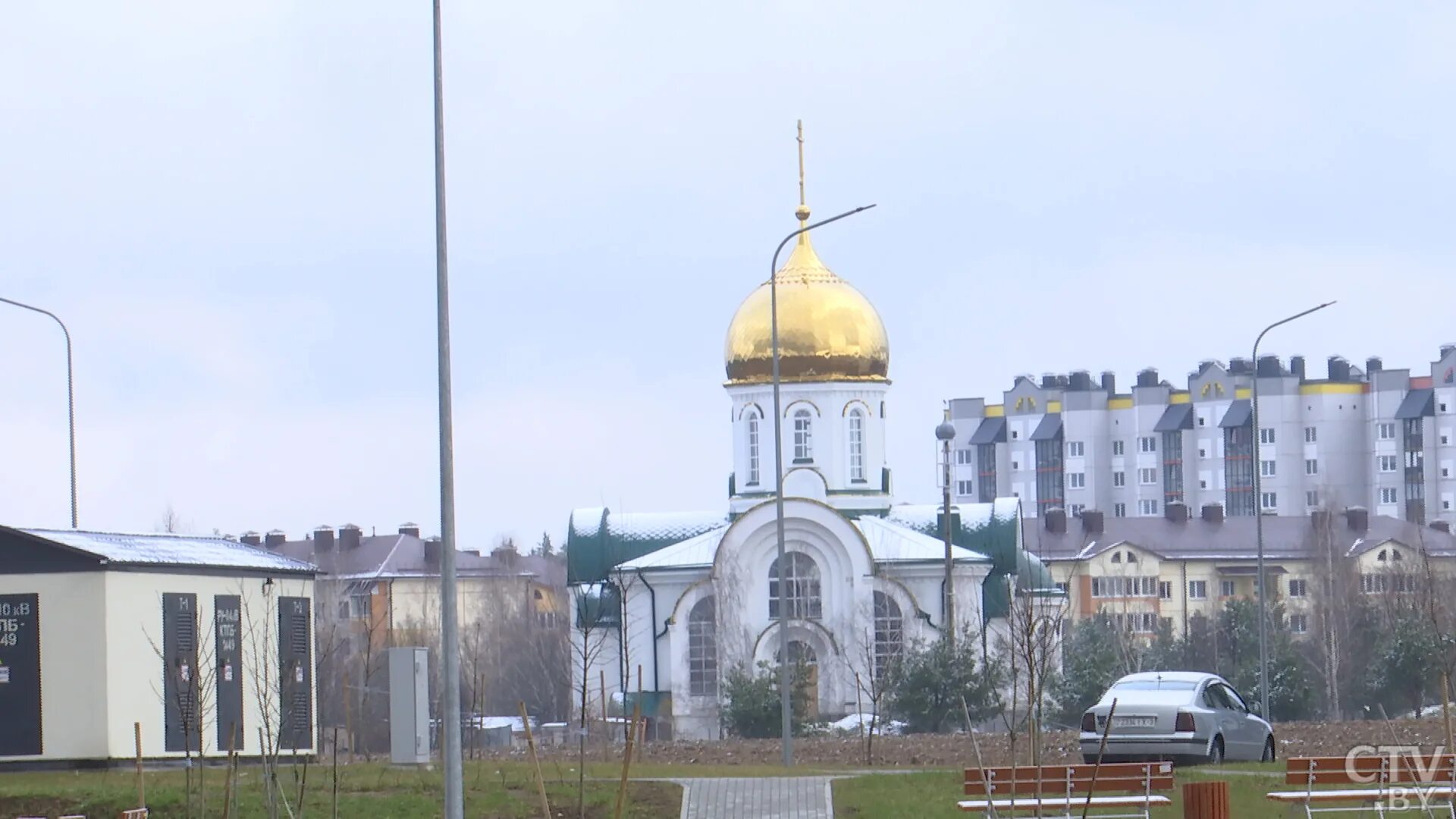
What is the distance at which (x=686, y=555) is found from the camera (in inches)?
2142

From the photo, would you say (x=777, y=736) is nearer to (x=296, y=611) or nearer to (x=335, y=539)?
(x=296, y=611)

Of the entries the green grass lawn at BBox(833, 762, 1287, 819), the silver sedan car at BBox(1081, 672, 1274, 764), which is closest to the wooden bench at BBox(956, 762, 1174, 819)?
the green grass lawn at BBox(833, 762, 1287, 819)

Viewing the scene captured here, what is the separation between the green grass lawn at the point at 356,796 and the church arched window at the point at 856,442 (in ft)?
109

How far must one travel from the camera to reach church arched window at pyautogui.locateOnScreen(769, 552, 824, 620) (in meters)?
53.2

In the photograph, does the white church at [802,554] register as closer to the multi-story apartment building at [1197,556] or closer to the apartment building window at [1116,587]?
the multi-story apartment building at [1197,556]

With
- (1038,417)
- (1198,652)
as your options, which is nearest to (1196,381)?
(1038,417)

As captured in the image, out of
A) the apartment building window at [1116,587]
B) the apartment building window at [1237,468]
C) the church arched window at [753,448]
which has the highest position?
the apartment building window at [1237,468]

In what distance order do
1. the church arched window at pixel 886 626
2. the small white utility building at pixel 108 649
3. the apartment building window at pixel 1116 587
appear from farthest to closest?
the apartment building window at pixel 1116 587 < the church arched window at pixel 886 626 < the small white utility building at pixel 108 649

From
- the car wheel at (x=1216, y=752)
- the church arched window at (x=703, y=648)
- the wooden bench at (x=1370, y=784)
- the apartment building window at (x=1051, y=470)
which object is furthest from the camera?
the apartment building window at (x=1051, y=470)

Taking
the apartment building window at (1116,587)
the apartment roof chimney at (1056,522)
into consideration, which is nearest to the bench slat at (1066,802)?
the apartment building window at (1116,587)

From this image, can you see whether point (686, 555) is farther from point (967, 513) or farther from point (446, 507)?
point (446, 507)

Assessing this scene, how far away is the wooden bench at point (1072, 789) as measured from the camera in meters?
17.8
